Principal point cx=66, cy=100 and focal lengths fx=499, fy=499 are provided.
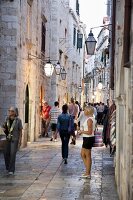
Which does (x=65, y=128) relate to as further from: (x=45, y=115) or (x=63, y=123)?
(x=45, y=115)

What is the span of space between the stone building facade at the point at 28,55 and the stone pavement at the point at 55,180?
258cm

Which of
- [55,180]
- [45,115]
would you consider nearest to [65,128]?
[55,180]

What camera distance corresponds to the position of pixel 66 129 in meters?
13.6

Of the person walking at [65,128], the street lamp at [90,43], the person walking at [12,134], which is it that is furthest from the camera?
the street lamp at [90,43]

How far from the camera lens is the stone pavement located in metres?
8.93

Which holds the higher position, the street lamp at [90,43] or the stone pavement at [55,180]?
the street lamp at [90,43]

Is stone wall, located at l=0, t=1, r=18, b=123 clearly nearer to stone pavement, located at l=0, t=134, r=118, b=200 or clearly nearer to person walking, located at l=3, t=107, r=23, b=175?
stone pavement, located at l=0, t=134, r=118, b=200

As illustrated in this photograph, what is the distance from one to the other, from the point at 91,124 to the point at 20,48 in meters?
7.00

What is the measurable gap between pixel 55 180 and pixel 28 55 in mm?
9164

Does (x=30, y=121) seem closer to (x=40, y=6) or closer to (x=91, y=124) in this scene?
(x=40, y=6)

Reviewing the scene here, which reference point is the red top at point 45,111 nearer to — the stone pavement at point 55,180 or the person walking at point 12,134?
the stone pavement at point 55,180

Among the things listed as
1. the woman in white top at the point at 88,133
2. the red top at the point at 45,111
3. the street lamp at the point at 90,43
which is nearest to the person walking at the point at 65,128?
the woman in white top at the point at 88,133

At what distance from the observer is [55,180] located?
10578 millimetres

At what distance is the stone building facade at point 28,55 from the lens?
16.3 m
